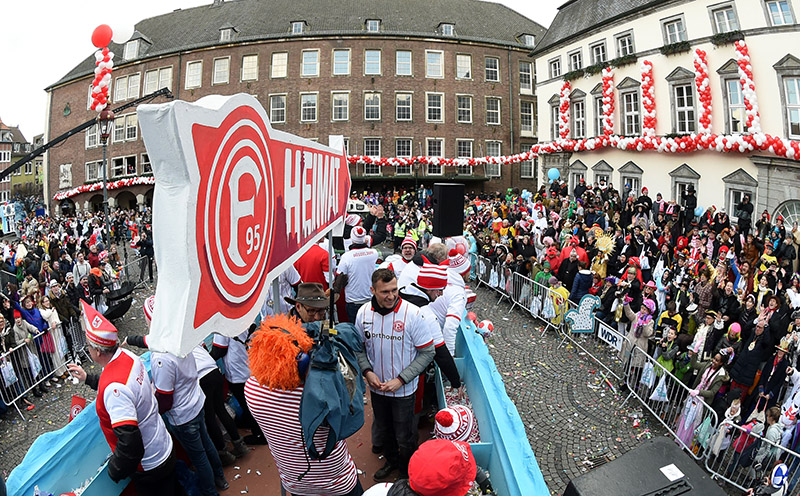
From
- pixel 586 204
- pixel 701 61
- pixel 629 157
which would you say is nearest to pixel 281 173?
pixel 586 204

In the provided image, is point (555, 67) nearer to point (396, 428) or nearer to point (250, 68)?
point (250, 68)

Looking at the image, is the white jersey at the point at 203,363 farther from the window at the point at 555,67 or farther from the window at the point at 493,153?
the window at the point at 493,153

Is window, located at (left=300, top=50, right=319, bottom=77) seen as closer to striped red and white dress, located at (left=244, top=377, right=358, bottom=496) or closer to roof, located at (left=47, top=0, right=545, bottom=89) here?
roof, located at (left=47, top=0, right=545, bottom=89)

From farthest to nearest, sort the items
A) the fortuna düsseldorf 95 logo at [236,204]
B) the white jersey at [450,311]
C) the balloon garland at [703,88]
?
the balloon garland at [703,88]
the white jersey at [450,311]
the fortuna düsseldorf 95 logo at [236,204]

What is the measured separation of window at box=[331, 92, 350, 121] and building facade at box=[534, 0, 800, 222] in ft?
45.4

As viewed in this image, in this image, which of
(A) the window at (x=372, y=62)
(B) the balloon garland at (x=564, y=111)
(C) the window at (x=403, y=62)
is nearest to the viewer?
(B) the balloon garland at (x=564, y=111)

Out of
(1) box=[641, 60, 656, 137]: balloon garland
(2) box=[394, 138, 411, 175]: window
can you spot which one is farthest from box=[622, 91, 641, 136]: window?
(2) box=[394, 138, 411, 175]: window

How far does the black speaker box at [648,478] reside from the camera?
6.48 feet

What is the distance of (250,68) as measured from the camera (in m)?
36.5

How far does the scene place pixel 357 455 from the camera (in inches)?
162

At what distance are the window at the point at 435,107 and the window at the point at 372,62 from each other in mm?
4233

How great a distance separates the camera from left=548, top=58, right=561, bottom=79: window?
27.3 m

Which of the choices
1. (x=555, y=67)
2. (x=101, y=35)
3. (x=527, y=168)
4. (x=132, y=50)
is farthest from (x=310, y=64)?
(x=101, y=35)

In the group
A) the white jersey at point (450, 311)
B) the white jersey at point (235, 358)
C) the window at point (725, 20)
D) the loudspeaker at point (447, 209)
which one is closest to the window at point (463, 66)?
the window at point (725, 20)
